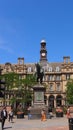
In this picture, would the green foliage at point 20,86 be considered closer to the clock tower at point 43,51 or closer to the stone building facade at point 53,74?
the stone building facade at point 53,74

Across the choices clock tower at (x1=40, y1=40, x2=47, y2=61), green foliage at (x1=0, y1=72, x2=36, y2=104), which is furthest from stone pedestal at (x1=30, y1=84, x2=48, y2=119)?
clock tower at (x1=40, y1=40, x2=47, y2=61)

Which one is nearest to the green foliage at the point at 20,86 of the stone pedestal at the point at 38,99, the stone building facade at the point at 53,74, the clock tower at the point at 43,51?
the stone building facade at the point at 53,74

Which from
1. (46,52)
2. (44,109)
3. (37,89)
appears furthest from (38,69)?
(46,52)

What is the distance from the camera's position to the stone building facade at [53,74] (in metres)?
133

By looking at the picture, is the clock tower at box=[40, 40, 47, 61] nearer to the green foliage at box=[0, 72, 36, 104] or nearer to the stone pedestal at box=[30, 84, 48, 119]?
the green foliage at box=[0, 72, 36, 104]

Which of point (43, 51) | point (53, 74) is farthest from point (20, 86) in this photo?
point (43, 51)

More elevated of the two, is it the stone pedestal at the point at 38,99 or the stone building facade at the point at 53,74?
the stone building facade at the point at 53,74

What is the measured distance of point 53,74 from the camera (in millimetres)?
135500

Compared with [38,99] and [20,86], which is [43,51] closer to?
[20,86]

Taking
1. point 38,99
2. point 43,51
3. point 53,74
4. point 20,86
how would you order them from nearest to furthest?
1. point 38,99
2. point 20,86
3. point 53,74
4. point 43,51

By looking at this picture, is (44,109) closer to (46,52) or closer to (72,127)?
(72,127)

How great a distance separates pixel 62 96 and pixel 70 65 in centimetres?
1240

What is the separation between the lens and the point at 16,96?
94.6 metres

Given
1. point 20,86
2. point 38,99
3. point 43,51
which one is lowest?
point 38,99
